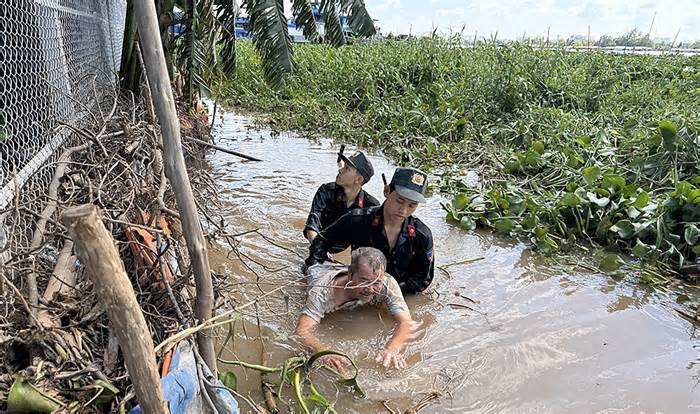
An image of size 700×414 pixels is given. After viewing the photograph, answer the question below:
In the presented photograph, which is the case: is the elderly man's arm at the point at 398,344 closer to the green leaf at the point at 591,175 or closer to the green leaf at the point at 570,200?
the green leaf at the point at 570,200

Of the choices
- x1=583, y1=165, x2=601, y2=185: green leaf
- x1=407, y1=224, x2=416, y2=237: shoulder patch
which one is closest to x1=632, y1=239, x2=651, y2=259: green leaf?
x1=583, y1=165, x2=601, y2=185: green leaf

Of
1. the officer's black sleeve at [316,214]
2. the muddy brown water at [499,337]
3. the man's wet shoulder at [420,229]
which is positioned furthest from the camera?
the officer's black sleeve at [316,214]

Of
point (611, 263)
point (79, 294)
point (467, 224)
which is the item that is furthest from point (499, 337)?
point (79, 294)

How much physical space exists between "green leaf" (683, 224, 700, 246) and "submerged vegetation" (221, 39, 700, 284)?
1 cm

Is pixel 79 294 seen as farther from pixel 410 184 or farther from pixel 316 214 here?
pixel 316 214

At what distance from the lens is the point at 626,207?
4594 mm

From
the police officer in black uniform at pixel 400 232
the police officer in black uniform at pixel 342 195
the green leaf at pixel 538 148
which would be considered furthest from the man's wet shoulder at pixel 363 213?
the green leaf at pixel 538 148

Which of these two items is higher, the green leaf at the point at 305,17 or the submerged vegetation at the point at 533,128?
the green leaf at the point at 305,17

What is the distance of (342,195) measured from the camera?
4.23 metres

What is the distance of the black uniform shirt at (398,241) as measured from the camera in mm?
3500

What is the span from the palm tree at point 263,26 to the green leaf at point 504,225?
2273mm

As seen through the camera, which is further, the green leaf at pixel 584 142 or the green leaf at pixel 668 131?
the green leaf at pixel 584 142

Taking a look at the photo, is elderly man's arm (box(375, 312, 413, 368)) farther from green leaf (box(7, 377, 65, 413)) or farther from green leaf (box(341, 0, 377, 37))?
green leaf (box(341, 0, 377, 37))

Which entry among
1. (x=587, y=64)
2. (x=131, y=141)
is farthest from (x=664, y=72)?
(x=131, y=141)
